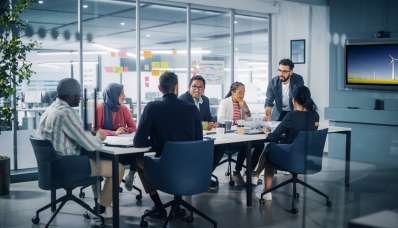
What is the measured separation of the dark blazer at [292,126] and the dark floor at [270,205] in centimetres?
39

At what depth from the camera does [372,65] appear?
10.3ft

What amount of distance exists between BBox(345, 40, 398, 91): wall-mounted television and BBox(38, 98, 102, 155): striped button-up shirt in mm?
1929

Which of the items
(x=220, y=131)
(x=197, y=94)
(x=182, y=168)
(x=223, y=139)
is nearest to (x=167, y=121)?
(x=182, y=168)

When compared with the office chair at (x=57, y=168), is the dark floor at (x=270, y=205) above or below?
below

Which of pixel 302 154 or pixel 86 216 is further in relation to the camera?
pixel 302 154

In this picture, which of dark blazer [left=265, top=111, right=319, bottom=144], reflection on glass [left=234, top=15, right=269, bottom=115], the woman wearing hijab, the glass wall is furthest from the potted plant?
reflection on glass [left=234, top=15, right=269, bottom=115]

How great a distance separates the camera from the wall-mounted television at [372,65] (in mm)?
2889

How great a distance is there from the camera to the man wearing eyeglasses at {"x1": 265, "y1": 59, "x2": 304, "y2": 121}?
5.04 m

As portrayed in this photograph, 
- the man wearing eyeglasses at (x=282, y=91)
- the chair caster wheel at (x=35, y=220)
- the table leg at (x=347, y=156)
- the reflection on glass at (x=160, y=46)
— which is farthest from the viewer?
the reflection on glass at (x=160, y=46)

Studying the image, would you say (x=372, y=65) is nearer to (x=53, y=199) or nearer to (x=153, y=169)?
(x=153, y=169)

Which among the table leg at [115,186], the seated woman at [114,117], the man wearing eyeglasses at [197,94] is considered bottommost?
the table leg at [115,186]

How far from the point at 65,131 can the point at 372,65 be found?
2.21 metres

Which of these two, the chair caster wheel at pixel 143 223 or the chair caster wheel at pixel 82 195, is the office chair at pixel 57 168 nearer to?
the chair caster wheel at pixel 143 223

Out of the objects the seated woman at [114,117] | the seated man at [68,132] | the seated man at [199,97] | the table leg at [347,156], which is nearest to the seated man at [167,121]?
the seated man at [68,132]
